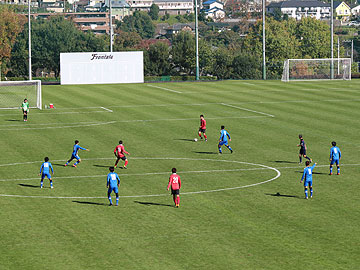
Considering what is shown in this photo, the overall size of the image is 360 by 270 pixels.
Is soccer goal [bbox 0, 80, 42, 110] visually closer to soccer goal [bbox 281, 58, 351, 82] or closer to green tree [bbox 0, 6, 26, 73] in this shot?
soccer goal [bbox 281, 58, 351, 82]

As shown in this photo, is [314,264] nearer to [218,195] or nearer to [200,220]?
[200,220]

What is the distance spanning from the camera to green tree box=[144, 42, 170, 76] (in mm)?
126688

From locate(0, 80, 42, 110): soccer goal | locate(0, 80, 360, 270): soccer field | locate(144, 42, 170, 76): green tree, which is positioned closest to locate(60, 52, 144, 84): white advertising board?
locate(0, 80, 42, 110): soccer goal

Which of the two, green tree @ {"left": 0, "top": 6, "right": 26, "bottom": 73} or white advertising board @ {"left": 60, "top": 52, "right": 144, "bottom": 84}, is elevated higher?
green tree @ {"left": 0, "top": 6, "right": 26, "bottom": 73}

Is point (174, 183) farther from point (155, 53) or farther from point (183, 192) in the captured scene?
point (155, 53)

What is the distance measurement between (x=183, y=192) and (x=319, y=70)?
6824 cm

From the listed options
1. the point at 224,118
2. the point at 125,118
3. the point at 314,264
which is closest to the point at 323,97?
the point at 224,118

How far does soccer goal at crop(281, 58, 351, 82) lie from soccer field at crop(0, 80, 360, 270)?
2895 centimetres

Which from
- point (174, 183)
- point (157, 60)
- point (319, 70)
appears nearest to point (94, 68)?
point (319, 70)

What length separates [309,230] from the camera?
2911 cm

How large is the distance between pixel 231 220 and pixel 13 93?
57811mm

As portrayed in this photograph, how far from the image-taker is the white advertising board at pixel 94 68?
9581 cm

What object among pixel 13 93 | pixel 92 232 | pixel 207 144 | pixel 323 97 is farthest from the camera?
pixel 13 93

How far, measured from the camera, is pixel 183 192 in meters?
36.2
